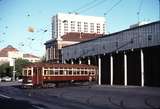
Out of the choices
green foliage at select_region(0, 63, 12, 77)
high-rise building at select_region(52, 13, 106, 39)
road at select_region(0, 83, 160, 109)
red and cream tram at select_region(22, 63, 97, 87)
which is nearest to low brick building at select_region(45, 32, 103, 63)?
high-rise building at select_region(52, 13, 106, 39)

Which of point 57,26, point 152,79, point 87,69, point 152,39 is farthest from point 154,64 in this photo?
point 57,26

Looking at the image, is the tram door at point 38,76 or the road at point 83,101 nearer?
the road at point 83,101

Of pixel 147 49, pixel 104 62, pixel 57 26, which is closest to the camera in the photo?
pixel 147 49

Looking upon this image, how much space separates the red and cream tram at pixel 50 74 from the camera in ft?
148

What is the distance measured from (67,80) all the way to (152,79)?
1123 cm

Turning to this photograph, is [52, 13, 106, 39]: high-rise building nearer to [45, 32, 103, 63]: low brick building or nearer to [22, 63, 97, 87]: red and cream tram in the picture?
[45, 32, 103, 63]: low brick building

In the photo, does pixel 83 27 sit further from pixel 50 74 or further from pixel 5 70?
pixel 50 74

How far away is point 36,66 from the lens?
150 feet

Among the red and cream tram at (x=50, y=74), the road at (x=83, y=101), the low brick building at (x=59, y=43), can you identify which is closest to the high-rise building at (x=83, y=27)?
the low brick building at (x=59, y=43)

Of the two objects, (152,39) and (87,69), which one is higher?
(152,39)

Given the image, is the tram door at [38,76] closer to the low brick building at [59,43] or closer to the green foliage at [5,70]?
the low brick building at [59,43]

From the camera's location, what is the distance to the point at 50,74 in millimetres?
45594

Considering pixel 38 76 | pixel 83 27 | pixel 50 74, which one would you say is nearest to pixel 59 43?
pixel 83 27

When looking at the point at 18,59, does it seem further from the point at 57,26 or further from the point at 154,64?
the point at 154,64
